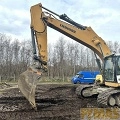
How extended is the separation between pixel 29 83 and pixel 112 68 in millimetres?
3831

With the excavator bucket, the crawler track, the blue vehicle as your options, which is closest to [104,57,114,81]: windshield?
the crawler track

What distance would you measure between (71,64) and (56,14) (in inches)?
1759

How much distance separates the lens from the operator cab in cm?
1106

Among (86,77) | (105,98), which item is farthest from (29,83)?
(86,77)

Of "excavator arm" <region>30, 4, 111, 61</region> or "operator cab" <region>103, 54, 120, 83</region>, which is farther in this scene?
"excavator arm" <region>30, 4, 111, 61</region>

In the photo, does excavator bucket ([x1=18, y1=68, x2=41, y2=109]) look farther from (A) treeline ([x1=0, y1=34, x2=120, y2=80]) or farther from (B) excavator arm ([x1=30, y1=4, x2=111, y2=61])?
(A) treeline ([x1=0, y1=34, x2=120, y2=80])

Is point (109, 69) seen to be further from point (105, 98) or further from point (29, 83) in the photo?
point (29, 83)

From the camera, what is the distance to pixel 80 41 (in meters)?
12.9

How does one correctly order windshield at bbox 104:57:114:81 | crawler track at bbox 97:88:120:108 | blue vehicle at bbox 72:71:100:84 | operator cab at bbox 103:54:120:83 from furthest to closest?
blue vehicle at bbox 72:71:100:84 < windshield at bbox 104:57:114:81 < operator cab at bbox 103:54:120:83 < crawler track at bbox 97:88:120:108

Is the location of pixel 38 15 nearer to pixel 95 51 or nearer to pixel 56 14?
pixel 56 14

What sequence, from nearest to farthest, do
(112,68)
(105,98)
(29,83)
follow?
1. (29,83)
2. (105,98)
3. (112,68)

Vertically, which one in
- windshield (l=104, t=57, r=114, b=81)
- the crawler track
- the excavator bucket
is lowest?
the crawler track

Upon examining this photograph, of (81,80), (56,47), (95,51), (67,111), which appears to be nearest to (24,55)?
(56,47)

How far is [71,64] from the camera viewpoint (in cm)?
5681
